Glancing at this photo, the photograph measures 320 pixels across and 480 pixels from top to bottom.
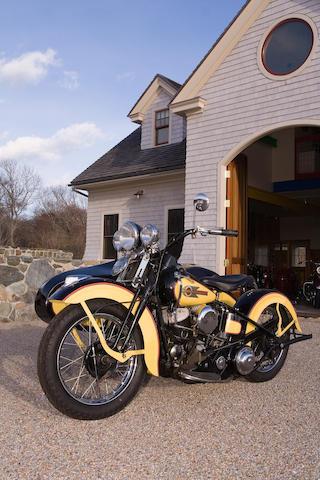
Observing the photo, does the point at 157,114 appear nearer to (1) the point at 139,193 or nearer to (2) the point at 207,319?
(1) the point at 139,193

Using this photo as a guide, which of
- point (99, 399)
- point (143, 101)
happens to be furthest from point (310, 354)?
point (143, 101)

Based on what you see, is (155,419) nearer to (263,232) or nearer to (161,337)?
(161,337)

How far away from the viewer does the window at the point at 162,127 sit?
13.6 metres

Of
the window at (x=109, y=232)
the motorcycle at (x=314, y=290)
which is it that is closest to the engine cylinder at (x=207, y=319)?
the motorcycle at (x=314, y=290)

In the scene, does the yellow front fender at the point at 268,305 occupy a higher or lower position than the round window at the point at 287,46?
lower

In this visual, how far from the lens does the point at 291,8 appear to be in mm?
8750

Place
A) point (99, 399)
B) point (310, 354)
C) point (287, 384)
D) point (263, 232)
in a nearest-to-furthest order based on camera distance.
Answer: point (99, 399), point (287, 384), point (310, 354), point (263, 232)

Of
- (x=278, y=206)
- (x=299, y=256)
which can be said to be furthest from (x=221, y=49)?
(x=299, y=256)

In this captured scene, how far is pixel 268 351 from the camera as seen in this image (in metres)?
3.84

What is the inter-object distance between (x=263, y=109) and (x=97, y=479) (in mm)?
8120

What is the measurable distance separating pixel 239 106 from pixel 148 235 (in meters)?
7.06

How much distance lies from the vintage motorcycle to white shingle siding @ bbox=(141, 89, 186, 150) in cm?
1001

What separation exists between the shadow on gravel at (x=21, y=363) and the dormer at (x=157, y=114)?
8254 millimetres

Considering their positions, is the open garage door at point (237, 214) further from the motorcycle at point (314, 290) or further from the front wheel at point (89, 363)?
the front wheel at point (89, 363)
